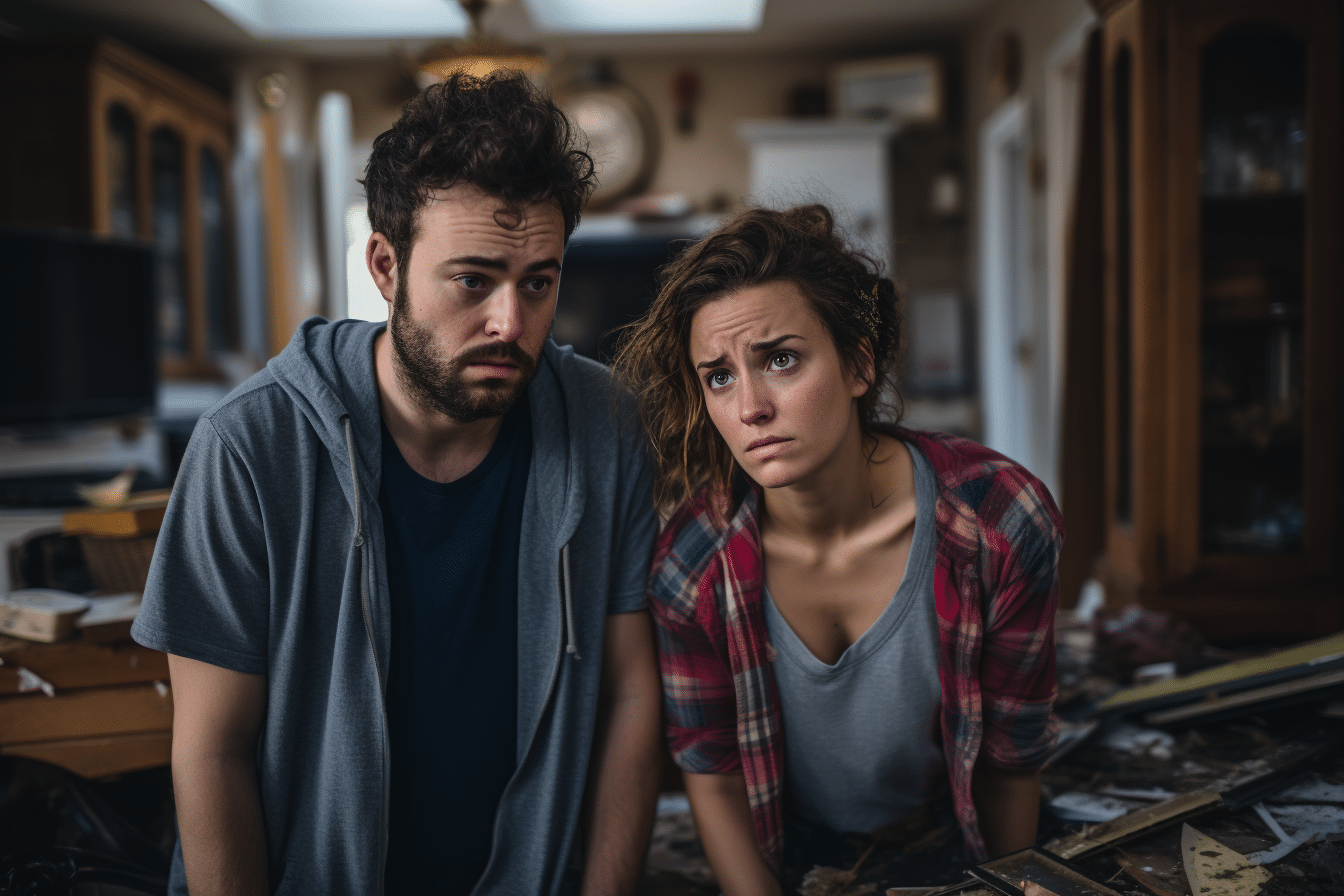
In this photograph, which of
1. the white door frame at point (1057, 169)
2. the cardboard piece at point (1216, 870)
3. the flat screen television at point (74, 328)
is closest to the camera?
the cardboard piece at point (1216, 870)

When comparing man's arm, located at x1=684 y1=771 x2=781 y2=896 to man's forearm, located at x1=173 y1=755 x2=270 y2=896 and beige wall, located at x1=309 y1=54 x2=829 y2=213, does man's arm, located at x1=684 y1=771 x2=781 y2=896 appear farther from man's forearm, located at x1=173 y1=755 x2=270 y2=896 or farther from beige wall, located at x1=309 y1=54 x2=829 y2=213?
beige wall, located at x1=309 y1=54 x2=829 y2=213

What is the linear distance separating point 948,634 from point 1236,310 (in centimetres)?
167

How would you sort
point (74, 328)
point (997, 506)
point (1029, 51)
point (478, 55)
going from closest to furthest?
point (997, 506)
point (478, 55)
point (74, 328)
point (1029, 51)

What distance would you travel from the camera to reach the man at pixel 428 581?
3.69 ft

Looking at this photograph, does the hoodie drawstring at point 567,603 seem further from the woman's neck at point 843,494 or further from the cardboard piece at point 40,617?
the cardboard piece at point 40,617

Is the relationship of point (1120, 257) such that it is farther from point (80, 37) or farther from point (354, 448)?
point (80, 37)

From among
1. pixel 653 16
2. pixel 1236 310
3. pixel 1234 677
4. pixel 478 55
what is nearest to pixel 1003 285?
pixel 653 16

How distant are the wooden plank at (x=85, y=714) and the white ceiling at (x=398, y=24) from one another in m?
4.00

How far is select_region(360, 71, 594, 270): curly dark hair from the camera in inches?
45.5

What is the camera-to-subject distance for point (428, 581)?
1219 millimetres

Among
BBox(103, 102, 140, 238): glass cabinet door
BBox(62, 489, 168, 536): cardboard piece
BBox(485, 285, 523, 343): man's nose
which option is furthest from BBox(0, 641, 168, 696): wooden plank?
BBox(103, 102, 140, 238): glass cabinet door

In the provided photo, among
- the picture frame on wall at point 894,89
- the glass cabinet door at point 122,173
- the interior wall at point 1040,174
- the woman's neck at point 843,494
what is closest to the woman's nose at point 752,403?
the woman's neck at point 843,494

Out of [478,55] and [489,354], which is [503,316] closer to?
[489,354]

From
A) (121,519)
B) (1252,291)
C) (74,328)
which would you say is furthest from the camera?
(74,328)
